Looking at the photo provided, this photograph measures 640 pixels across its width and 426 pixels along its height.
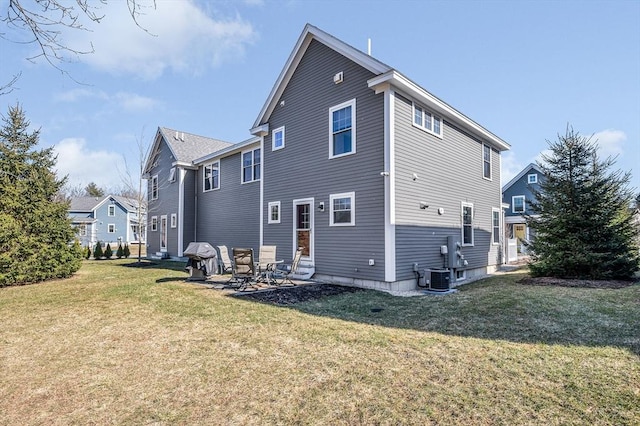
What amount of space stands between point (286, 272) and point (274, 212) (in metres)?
2.54

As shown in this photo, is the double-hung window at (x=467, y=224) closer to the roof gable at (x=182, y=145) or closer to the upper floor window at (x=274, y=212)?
the upper floor window at (x=274, y=212)

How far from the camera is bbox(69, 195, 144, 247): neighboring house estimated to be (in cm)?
3738

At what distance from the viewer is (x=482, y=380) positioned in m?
3.44

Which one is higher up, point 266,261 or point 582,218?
point 582,218

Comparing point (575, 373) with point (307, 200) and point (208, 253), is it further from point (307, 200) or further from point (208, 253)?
point (208, 253)

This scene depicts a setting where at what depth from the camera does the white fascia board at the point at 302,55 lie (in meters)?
9.35

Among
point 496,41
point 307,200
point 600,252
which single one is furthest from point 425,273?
point 496,41

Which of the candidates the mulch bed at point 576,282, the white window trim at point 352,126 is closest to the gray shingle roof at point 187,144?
the white window trim at point 352,126

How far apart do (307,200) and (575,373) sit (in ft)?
28.0

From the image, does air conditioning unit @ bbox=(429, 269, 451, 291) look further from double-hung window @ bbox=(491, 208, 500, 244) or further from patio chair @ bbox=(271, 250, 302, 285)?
double-hung window @ bbox=(491, 208, 500, 244)

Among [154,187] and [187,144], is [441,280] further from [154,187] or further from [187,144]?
[154,187]

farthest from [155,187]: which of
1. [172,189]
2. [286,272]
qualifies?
[286,272]

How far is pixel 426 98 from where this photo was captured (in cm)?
998

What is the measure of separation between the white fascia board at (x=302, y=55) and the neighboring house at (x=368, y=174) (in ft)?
0.12
